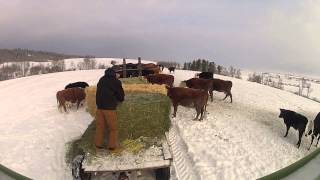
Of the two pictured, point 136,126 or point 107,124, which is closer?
point 107,124

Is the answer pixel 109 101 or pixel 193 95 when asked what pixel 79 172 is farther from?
pixel 193 95

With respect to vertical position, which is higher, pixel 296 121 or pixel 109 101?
pixel 109 101

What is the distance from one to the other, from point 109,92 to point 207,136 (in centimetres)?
413

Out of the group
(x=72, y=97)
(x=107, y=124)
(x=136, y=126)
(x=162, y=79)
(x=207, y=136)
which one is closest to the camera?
(x=107, y=124)

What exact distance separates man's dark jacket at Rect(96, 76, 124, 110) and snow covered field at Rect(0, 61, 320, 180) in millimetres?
1236

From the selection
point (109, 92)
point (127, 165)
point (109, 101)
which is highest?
point (109, 92)

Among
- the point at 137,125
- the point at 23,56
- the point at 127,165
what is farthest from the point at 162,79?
the point at 23,56

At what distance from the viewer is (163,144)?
634cm

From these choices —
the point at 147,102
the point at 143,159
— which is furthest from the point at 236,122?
the point at 143,159

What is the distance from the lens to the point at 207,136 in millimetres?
8836

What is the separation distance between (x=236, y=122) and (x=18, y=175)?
962 centimetres

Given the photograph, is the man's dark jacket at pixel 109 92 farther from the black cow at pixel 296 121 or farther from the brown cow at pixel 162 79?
the brown cow at pixel 162 79

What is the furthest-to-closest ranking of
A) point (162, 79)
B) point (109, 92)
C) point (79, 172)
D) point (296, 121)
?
1. point (162, 79)
2. point (296, 121)
3. point (79, 172)
4. point (109, 92)

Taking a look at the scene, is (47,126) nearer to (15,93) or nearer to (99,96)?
(99,96)
